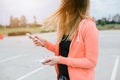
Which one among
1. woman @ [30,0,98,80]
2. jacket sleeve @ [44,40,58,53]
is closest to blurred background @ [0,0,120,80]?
jacket sleeve @ [44,40,58,53]

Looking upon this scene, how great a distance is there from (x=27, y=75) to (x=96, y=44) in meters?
3.68

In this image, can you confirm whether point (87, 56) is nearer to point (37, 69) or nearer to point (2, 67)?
point (37, 69)

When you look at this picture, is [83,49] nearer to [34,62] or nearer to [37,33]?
[34,62]

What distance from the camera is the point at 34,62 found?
591 centimetres

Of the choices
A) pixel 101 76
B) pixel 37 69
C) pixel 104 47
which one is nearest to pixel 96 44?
pixel 101 76

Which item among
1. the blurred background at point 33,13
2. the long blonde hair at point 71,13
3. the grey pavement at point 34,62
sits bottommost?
the grey pavement at point 34,62

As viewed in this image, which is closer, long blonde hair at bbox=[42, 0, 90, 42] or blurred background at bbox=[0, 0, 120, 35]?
long blonde hair at bbox=[42, 0, 90, 42]

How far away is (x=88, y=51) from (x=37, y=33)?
569cm

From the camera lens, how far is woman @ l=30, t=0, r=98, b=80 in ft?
4.23

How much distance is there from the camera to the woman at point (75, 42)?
50.7 inches

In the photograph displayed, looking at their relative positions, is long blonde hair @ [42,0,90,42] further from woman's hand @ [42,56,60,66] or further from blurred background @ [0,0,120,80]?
blurred background @ [0,0,120,80]

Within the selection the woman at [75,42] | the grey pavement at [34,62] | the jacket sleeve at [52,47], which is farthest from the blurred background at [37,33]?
the woman at [75,42]

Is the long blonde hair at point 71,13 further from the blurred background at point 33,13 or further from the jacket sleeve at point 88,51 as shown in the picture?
the blurred background at point 33,13

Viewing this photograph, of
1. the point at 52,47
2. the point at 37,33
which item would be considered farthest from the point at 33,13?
the point at 52,47
